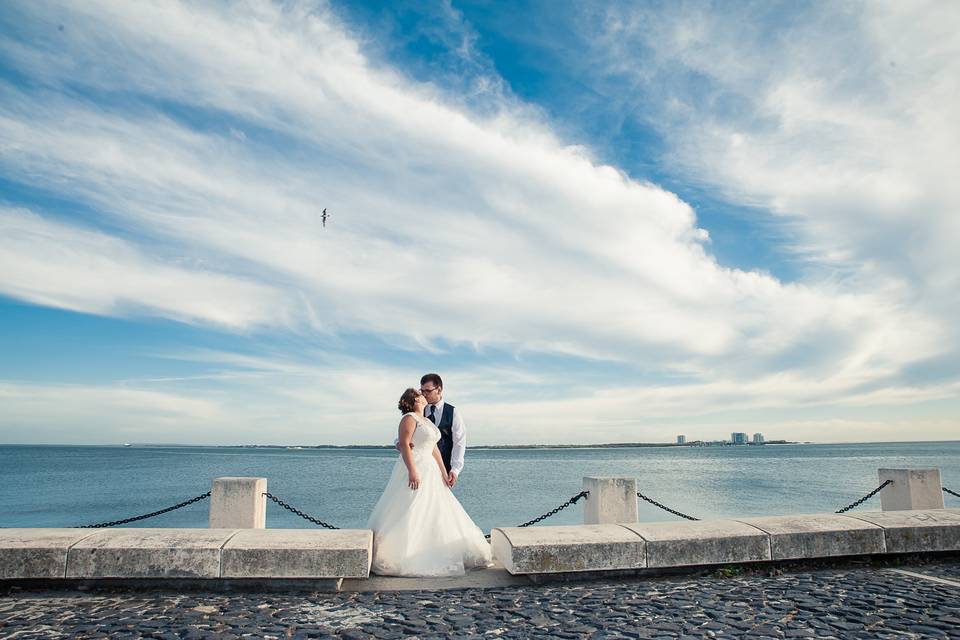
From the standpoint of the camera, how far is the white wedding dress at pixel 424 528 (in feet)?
21.4

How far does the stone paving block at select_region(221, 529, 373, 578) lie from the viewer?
5820mm

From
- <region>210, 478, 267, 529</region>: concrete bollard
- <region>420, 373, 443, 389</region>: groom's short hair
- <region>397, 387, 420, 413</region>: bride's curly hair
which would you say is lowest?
<region>210, 478, 267, 529</region>: concrete bollard

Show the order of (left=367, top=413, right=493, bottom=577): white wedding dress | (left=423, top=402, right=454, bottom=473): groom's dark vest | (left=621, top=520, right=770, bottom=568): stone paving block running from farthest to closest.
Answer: (left=423, top=402, right=454, bottom=473): groom's dark vest
(left=367, top=413, right=493, bottom=577): white wedding dress
(left=621, top=520, right=770, bottom=568): stone paving block

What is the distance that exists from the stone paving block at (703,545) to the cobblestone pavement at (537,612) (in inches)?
10.3

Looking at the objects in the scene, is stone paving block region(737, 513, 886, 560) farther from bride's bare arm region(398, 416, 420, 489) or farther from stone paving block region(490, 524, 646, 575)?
bride's bare arm region(398, 416, 420, 489)

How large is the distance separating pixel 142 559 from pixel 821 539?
693 cm

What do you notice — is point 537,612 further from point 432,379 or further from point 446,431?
point 432,379

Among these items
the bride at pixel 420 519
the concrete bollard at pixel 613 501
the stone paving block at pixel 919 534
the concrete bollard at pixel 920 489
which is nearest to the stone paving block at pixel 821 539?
the stone paving block at pixel 919 534

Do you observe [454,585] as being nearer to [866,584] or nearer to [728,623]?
[728,623]

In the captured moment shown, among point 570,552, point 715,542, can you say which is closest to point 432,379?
point 570,552

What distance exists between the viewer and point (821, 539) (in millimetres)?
6773

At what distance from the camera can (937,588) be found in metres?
5.84

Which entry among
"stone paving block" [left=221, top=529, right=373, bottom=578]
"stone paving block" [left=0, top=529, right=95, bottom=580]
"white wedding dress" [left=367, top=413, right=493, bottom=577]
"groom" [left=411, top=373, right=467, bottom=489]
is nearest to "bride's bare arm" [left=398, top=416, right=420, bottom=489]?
"white wedding dress" [left=367, top=413, right=493, bottom=577]

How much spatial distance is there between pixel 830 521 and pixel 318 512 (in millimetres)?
32330
